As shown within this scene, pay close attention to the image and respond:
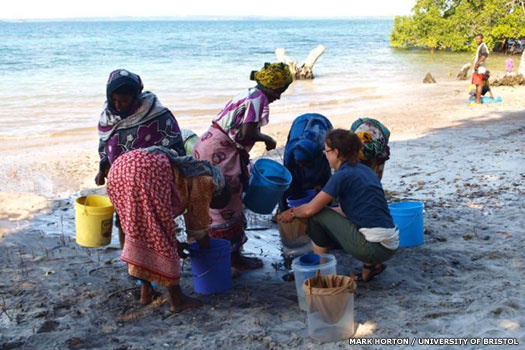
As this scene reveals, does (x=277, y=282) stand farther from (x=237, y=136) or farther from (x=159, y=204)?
(x=159, y=204)

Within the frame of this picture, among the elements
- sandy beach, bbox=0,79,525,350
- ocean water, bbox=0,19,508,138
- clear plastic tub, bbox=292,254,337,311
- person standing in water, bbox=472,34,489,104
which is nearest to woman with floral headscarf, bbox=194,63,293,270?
sandy beach, bbox=0,79,525,350

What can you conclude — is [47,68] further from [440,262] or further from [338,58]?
[440,262]

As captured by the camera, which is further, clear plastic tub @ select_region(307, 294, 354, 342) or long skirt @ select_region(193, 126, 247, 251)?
long skirt @ select_region(193, 126, 247, 251)

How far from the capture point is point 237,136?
4.49m

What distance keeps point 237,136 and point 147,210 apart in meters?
1.09

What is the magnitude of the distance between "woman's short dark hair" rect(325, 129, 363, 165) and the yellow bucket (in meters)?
1.52

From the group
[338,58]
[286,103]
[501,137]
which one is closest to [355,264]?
[501,137]

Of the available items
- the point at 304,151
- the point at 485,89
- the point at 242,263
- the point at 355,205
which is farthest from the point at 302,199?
the point at 485,89

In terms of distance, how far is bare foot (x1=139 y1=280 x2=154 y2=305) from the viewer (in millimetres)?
4008

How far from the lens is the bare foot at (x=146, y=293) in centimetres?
401

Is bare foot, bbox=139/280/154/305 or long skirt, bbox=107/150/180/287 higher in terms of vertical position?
long skirt, bbox=107/150/180/287

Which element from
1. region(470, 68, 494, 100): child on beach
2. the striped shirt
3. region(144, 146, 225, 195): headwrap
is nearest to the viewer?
region(144, 146, 225, 195): headwrap

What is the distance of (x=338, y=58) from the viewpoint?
115 feet

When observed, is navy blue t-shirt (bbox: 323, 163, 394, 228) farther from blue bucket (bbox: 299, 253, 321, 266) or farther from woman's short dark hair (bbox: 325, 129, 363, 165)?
blue bucket (bbox: 299, 253, 321, 266)
